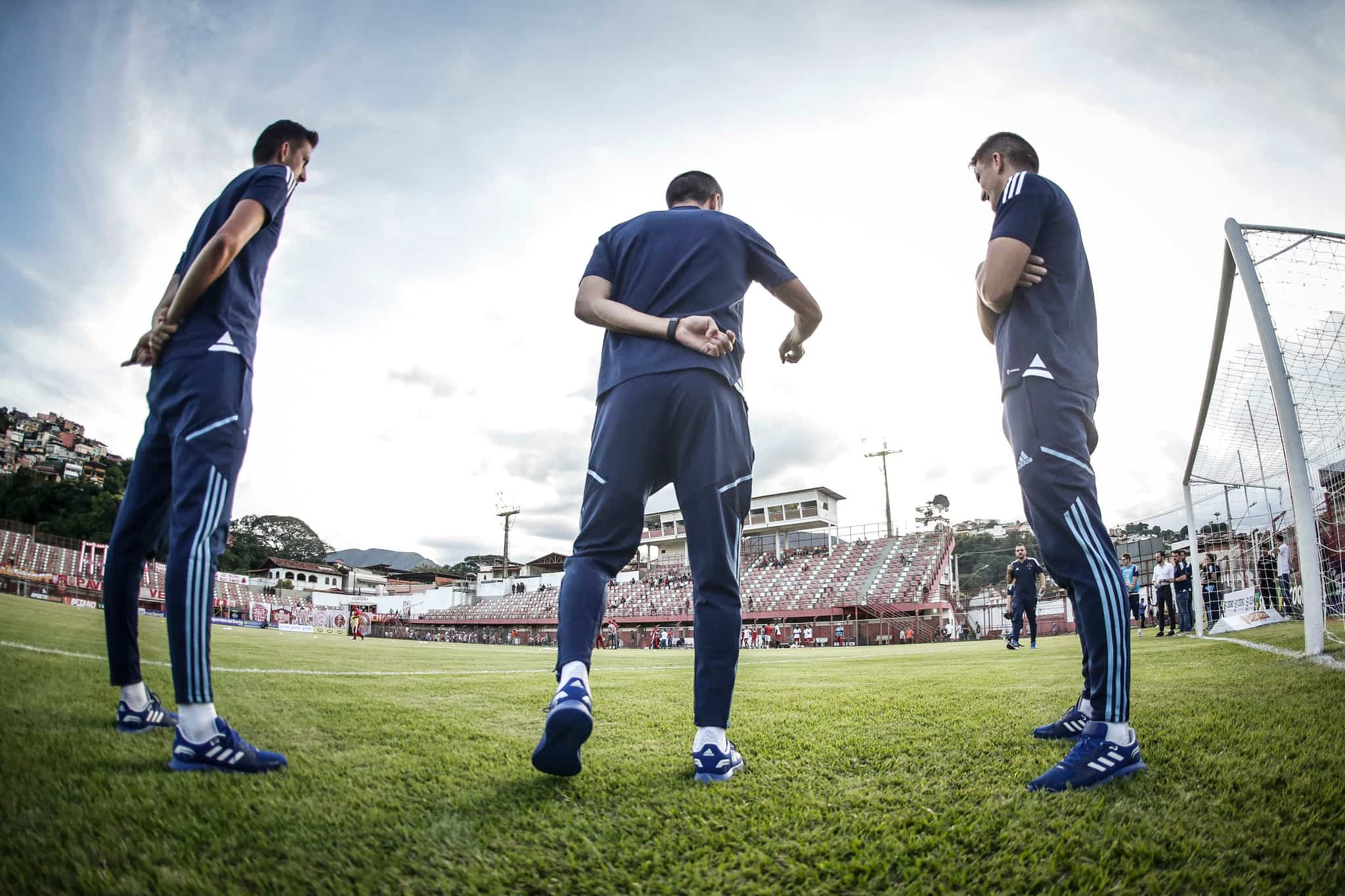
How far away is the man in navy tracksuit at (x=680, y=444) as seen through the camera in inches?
78.0

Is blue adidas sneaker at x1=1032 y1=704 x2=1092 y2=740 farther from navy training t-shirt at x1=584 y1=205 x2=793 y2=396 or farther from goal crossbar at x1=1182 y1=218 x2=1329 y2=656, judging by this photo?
goal crossbar at x1=1182 y1=218 x2=1329 y2=656

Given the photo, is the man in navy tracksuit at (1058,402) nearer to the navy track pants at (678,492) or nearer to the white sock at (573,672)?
the navy track pants at (678,492)

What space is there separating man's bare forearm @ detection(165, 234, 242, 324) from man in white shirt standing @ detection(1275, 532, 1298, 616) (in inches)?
527

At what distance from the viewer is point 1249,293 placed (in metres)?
4.54

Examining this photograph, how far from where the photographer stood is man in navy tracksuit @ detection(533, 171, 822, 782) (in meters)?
1.98

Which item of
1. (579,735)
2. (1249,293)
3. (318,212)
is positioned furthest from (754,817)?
(1249,293)

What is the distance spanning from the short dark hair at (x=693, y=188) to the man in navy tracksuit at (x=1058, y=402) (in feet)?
3.54

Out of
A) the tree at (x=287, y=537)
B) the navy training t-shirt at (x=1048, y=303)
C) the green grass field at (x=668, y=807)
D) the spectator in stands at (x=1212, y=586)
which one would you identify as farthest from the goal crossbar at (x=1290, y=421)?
the tree at (x=287, y=537)

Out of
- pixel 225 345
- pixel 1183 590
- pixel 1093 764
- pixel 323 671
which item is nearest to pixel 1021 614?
pixel 1183 590

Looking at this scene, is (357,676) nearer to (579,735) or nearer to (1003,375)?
(579,735)

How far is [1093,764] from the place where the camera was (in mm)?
1649

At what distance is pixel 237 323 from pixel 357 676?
372cm

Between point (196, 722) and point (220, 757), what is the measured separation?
127 millimetres

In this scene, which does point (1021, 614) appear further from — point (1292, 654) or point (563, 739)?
point (563, 739)
